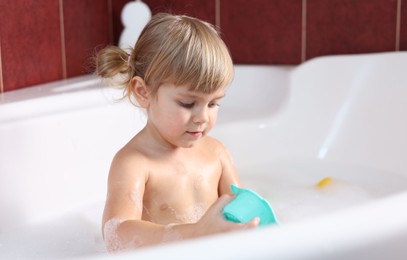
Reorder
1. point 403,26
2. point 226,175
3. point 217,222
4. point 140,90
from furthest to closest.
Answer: point 403,26, point 226,175, point 140,90, point 217,222

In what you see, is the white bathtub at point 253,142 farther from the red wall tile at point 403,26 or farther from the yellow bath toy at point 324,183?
the red wall tile at point 403,26

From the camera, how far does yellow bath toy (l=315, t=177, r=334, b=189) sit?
1.81 meters

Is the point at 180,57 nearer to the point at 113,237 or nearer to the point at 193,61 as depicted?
the point at 193,61

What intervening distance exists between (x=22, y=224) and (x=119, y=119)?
38 cm

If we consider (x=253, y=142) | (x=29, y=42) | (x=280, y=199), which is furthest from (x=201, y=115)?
(x=29, y=42)

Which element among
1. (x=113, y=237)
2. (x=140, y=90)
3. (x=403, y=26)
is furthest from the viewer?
(x=403, y=26)

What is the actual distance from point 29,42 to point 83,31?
0.30m

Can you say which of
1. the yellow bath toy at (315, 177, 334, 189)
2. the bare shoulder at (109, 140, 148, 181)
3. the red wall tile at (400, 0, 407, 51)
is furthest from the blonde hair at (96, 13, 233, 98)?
the red wall tile at (400, 0, 407, 51)

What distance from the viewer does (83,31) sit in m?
2.29

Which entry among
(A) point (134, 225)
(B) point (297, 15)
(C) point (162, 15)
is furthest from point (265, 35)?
(A) point (134, 225)

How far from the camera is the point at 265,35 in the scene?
92.7 inches

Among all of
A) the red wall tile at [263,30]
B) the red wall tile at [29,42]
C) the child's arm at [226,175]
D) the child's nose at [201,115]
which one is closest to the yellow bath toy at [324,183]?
the child's arm at [226,175]

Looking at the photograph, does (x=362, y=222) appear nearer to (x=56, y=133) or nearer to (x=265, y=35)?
(x=56, y=133)

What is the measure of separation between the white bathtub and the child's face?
217mm
